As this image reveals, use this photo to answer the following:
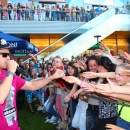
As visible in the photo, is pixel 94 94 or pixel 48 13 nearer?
pixel 94 94

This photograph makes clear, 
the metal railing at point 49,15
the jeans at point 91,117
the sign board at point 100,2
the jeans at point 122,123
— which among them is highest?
the sign board at point 100,2

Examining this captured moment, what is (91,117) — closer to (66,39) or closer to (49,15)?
(66,39)

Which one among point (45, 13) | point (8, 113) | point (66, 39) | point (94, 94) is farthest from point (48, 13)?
point (8, 113)

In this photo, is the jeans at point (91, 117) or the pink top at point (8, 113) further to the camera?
the jeans at point (91, 117)

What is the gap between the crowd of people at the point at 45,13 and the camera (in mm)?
18547

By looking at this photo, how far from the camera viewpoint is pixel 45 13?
63.3 ft

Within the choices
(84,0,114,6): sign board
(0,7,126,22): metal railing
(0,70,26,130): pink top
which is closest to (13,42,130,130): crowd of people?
(0,70,26,130): pink top

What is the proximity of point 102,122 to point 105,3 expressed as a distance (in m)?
22.8

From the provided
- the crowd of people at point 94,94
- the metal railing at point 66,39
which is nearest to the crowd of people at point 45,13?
the metal railing at point 66,39

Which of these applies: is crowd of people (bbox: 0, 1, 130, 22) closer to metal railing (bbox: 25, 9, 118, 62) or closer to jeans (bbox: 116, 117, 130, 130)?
metal railing (bbox: 25, 9, 118, 62)

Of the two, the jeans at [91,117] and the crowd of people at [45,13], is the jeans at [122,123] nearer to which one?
the jeans at [91,117]

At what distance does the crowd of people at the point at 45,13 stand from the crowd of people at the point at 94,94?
12897 millimetres

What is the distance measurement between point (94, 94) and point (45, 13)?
671 inches

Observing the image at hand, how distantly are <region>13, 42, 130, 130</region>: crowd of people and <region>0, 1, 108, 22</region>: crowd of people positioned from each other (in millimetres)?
12897
